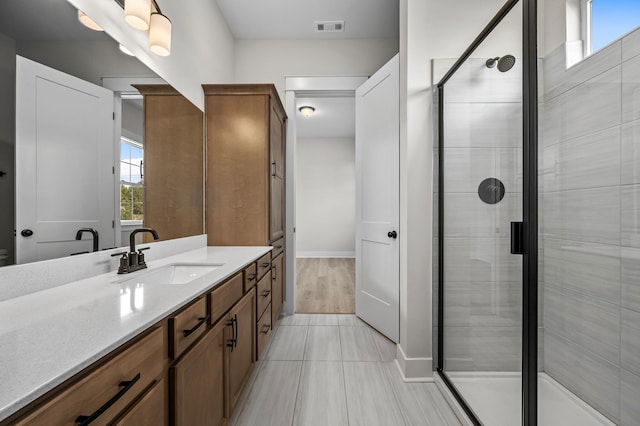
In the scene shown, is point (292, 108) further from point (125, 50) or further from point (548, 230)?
point (548, 230)

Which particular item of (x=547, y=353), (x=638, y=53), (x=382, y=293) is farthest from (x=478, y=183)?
(x=382, y=293)

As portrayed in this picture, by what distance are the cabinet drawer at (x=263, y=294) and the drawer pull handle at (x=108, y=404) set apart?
122 cm

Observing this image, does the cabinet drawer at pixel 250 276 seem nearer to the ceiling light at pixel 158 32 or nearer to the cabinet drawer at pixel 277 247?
the cabinet drawer at pixel 277 247

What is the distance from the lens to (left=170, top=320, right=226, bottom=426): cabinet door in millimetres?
909

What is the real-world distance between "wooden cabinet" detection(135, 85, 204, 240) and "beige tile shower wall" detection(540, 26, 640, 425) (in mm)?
1980

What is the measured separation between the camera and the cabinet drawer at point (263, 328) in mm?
1954

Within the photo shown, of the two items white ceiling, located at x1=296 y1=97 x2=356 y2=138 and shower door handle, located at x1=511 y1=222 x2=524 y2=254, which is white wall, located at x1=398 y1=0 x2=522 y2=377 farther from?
white ceiling, located at x1=296 y1=97 x2=356 y2=138

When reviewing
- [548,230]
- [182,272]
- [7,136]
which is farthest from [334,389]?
[7,136]

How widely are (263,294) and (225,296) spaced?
787 millimetres

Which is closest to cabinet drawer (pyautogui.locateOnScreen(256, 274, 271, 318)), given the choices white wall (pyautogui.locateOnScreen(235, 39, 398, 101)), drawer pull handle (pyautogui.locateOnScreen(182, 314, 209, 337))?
drawer pull handle (pyautogui.locateOnScreen(182, 314, 209, 337))

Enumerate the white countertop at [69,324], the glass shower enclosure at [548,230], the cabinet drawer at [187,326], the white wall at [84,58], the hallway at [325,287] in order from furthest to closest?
the hallway at [325,287] < the glass shower enclosure at [548,230] < the white wall at [84,58] < the cabinet drawer at [187,326] < the white countertop at [69,324]

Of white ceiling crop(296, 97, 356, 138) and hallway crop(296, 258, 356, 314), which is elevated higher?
white ceiling crop(296, 97, 356, 138)

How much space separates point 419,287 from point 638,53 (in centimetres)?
150

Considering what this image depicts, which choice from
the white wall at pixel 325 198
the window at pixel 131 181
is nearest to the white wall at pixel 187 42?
the window at pixel 131 181
